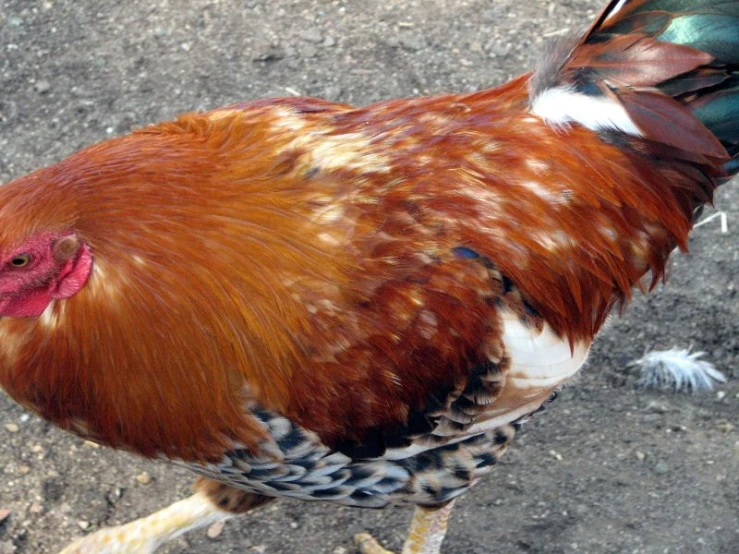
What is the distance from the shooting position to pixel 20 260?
2.23 m

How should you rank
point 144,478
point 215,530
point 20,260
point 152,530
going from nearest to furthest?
point 20,260
point 152,530
point 215,530
point 144,478

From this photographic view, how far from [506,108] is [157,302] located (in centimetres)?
108

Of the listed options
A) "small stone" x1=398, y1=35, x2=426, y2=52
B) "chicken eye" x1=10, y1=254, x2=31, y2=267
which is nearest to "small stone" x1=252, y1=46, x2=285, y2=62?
"small stone" x1=398, y1=35, x2=426, y2=52

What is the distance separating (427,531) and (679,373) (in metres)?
1.20

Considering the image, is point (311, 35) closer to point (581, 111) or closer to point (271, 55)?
point (271, 55)

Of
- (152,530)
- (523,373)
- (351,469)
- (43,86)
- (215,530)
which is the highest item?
(43,86)

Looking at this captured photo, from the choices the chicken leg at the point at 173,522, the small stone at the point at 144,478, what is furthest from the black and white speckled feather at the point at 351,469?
the small stone at the point at 144,478

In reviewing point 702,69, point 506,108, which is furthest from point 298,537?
point 702,69

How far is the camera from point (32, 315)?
2340 mm

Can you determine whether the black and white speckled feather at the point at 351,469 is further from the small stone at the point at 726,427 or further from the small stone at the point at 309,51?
the small stone at the point at 309,51

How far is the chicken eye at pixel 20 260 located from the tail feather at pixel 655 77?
1359 mm

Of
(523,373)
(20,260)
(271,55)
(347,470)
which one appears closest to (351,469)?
(347,470)

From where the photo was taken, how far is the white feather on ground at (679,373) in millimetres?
3635

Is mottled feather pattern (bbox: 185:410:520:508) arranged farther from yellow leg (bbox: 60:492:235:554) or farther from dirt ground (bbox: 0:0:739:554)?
dirt ground (bbox: 0:0:739:554)
